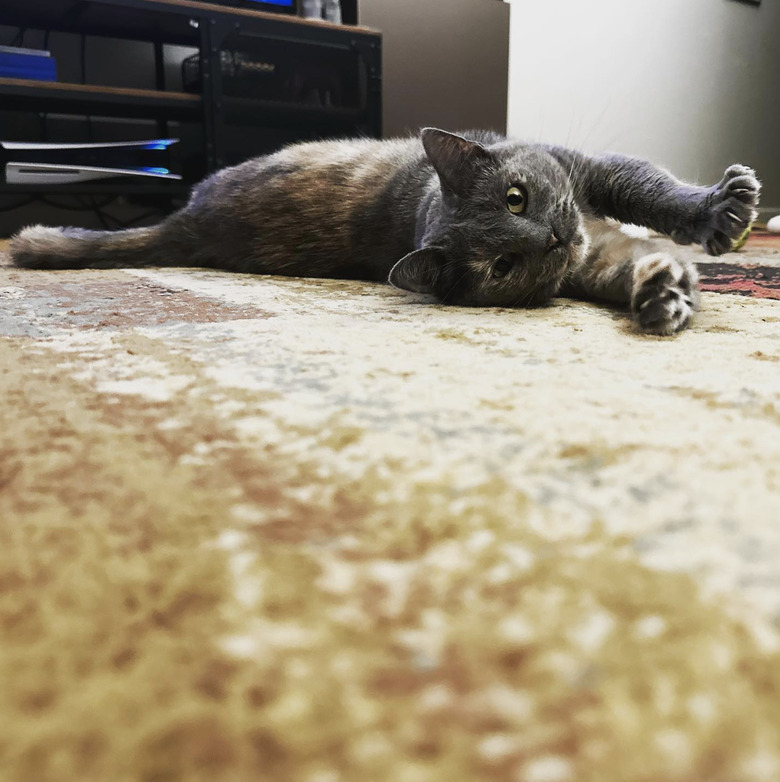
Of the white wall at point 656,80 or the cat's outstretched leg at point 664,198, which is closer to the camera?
the cat's outstretched leg at point 664,198

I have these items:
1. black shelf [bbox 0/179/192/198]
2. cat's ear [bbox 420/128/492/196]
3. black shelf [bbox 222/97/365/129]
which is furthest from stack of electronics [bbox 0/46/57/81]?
cat's ear [bbox 420/128/492/196]

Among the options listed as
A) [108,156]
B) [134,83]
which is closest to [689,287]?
[108,156]

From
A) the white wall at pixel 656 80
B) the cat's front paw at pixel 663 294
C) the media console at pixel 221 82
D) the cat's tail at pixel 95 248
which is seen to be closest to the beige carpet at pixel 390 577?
the cat's front paw at pixel 663 294

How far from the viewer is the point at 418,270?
113 centimetres

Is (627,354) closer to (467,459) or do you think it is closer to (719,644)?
(467,459)

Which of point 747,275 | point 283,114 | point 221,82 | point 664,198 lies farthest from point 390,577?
point 283,114

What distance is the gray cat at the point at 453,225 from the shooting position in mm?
1049

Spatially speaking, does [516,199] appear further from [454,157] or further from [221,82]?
[221,82]

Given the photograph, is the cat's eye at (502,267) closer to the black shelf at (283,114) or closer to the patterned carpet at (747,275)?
the patterned carpet at (747,275)

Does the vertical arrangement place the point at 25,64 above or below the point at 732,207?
above

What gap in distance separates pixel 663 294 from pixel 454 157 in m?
0.46

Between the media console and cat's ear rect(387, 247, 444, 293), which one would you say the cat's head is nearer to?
cat's ear rect(387, 247, 444, 293)

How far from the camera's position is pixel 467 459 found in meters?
0.40

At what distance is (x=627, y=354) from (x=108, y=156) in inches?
98.2
